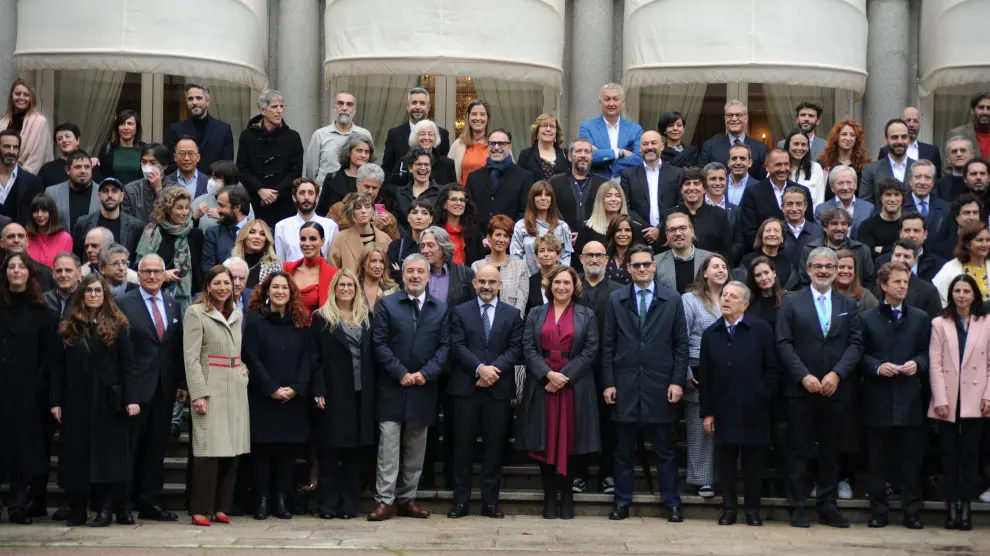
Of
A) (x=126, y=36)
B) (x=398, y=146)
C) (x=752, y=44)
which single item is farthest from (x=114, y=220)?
(x=752, y=44)

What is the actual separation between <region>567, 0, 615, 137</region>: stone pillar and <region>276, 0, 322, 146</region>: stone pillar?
302 cm

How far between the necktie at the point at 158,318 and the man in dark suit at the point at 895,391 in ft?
18.1

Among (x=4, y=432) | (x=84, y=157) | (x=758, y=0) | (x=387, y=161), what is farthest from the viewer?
(x=758, y=0)

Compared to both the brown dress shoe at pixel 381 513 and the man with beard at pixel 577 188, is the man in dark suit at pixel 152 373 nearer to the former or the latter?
the brown dress shoe at pixel 381 513

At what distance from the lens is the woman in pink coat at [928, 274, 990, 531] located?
1321 centimetres

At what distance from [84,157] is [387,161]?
295 centimetres

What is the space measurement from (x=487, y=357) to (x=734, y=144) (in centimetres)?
414

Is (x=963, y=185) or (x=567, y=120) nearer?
(x=963, y=185)

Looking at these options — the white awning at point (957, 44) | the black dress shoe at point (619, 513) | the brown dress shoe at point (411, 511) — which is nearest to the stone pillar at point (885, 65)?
the white awning at point (957, 44)

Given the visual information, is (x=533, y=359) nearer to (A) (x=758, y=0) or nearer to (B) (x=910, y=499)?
(B) (x=910, y=499)

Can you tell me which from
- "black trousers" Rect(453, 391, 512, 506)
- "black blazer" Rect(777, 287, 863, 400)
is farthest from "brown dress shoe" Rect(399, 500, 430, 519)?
"black blazer" Rect(777, 287, 863, 400)

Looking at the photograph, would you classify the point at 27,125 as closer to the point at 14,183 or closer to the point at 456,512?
the point at 14,183

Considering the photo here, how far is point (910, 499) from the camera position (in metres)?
13.2

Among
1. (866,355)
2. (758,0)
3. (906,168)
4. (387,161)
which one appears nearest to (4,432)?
(387,161)
